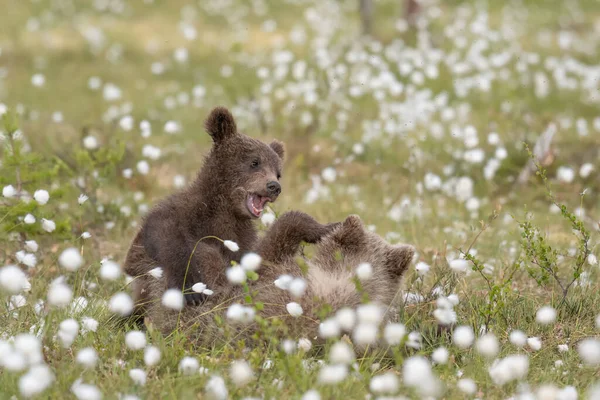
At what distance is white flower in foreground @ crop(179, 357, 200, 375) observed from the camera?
11.5 feet

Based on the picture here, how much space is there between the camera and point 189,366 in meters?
3.60

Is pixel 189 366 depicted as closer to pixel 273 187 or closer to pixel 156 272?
pixel 156 272

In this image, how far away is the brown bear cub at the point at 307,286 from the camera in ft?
13.7

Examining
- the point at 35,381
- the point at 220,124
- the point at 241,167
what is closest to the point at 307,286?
the point at 241,167

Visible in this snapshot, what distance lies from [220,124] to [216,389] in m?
2.09

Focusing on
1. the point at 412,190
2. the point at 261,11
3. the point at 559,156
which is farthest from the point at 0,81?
the point at 559,156

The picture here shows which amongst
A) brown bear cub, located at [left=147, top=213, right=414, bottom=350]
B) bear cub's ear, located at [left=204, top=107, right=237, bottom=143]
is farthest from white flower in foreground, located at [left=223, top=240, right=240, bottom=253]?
bear cub's ear, located at [left=204, top=107, right=237, bottom=143]

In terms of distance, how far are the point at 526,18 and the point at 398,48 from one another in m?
5.69

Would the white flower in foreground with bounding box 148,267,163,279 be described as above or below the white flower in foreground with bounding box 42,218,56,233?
above

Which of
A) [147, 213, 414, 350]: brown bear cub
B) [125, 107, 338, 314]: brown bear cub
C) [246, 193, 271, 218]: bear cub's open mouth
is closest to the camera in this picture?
[147, 213, 414, 350]: brown bear cub

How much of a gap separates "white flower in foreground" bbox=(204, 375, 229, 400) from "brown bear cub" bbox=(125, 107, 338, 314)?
941mm

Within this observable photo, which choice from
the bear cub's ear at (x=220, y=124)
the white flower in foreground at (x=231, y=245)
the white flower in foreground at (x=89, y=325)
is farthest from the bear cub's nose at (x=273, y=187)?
the white flower in foreground at (x=89, y=325)

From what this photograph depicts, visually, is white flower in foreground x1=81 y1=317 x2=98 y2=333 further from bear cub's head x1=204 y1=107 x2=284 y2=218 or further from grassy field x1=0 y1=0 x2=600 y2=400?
bear cub's head x1=204 y1=107 x2=284 y2=218

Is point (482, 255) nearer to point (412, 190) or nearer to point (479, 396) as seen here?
point (412, 190)
